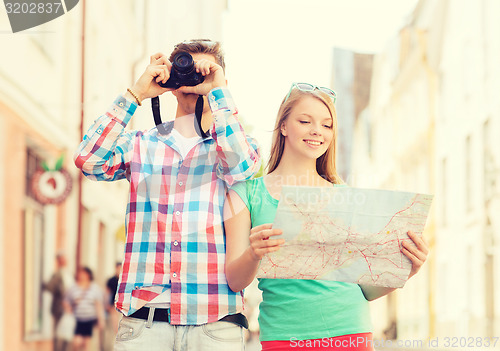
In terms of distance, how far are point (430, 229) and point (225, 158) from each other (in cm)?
648

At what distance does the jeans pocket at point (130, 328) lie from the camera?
1.96 metres

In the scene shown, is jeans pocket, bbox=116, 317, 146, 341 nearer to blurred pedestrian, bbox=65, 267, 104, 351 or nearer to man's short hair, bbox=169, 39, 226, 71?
man's short hair, bbox=169, 39, 226, 71

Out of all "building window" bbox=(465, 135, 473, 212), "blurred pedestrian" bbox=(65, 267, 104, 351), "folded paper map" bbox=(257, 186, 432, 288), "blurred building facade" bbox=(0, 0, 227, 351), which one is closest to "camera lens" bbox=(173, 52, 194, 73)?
"folded paper map" bbox=(257, 186, 432, 288)

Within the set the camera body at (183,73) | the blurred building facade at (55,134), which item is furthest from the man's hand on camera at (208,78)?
the blurred building facade at (55,134)

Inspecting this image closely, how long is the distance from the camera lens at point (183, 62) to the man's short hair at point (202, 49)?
0.23ft

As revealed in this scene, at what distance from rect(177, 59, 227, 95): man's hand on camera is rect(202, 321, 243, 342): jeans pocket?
665 millimetres

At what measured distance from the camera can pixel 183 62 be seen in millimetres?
2123

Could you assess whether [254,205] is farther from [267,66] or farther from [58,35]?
[58,35]

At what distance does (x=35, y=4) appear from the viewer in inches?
167

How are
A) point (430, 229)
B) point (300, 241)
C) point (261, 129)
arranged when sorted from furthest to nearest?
point (430, 229) → point (261, 129) → point (300, 241)

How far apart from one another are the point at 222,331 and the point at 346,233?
0.43 meters

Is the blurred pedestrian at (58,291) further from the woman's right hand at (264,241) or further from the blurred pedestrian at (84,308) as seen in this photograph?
the woman's right hand at (264,241)

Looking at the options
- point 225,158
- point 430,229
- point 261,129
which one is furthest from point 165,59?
point 430,229

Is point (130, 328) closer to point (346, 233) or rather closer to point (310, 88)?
point (346, 233)
